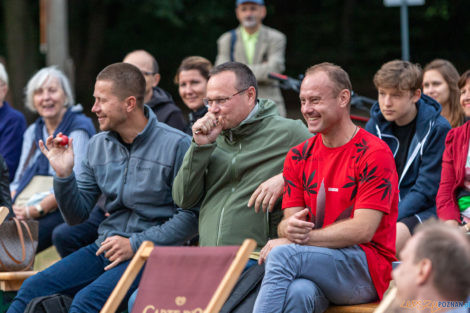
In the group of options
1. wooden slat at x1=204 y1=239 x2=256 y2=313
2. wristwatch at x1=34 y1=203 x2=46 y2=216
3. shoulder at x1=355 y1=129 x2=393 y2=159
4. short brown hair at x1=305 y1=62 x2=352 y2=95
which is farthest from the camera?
wristwatch at x1=34 y1=203 x2=46 y2=216

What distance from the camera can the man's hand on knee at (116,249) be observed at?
4.48 meters

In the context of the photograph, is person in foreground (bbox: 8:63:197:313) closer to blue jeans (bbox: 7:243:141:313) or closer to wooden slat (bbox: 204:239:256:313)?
blue jeans (bbox: 7:243:141:313)

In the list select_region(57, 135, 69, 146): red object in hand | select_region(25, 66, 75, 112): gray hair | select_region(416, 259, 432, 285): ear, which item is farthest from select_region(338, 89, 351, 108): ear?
select_region(25, 66, 75, 112): gray hair

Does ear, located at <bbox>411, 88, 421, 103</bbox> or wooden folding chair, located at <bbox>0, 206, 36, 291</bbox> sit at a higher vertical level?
ear, located at <bbox>411, 88, 421, 103</bbox>

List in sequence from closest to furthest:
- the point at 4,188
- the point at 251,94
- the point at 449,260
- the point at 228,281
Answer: the point at 449,260
the point at 228,281
the point at 251,94
the point at 4,188

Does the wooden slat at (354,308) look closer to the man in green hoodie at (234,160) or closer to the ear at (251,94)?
the man in green hoodie at (234,160)

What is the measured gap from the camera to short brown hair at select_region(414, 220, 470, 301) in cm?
257

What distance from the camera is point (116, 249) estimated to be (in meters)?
4.49

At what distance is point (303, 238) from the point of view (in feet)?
12.3

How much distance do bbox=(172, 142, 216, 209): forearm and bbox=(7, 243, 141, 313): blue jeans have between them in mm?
542

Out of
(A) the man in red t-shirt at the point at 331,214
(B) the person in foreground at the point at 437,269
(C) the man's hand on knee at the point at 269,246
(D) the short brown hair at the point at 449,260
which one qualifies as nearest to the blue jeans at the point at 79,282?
(C) the man's hand on knee at the point at 269,246

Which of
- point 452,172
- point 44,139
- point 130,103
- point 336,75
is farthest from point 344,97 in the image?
point 44,139

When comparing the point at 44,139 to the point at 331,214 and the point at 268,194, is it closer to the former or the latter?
the point at 268,194

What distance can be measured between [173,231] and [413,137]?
184 centimetres
